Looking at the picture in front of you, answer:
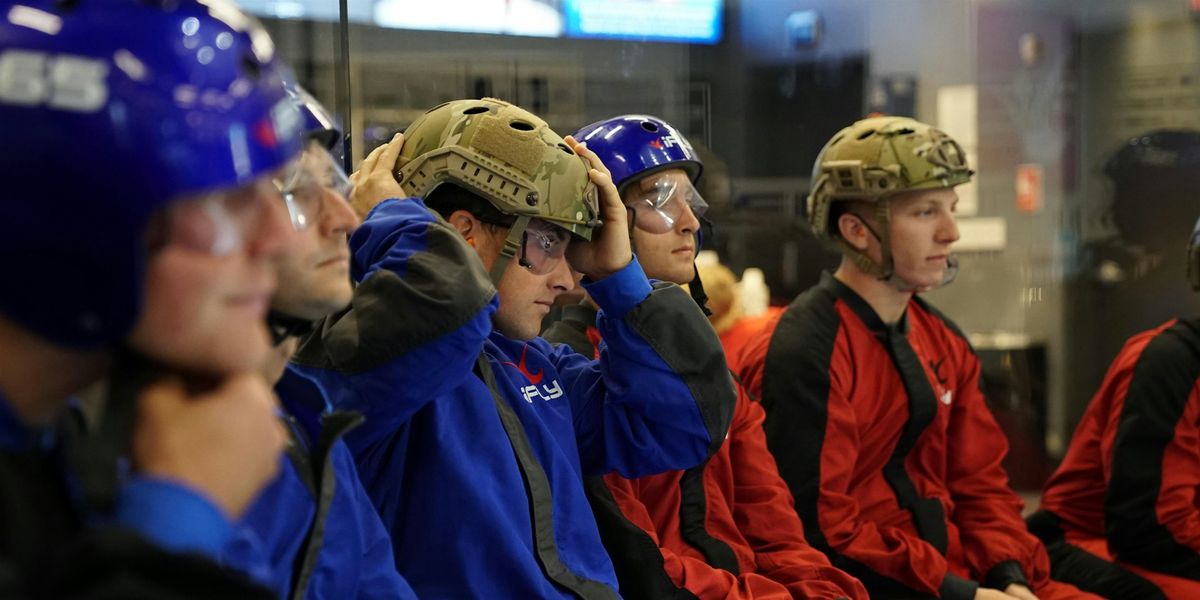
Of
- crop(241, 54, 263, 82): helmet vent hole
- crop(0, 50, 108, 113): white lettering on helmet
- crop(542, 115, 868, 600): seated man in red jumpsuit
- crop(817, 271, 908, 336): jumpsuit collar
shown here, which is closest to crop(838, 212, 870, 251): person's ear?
crop(817, 271, 908, 336): jumpsuit collar

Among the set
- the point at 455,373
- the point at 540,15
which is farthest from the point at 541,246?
the point at 540,15

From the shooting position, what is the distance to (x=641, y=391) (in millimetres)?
2471

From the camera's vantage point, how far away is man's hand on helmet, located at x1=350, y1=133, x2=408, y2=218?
91.0 inches

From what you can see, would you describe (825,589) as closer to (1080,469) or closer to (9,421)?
(1080,469)

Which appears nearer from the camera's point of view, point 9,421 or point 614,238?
point 9,421

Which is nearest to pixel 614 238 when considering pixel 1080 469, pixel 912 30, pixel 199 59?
pixel 199 59

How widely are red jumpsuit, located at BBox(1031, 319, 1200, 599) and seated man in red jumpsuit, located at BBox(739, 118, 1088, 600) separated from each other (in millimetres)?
257

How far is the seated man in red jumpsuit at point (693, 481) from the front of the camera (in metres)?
2.78

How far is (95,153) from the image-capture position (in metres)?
1.02

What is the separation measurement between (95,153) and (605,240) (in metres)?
1.53

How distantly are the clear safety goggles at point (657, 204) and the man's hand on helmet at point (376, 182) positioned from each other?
2.35 feet

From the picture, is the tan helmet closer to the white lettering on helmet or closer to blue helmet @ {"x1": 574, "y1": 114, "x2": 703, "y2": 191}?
blue helmet @ {"x1": 574, "y1": 114, "x2": 703, "y2": 191}

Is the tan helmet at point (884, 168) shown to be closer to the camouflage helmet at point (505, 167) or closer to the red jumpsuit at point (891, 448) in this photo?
the red jumpsuit at point (891, 448)

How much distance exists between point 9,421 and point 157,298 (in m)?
0.17
